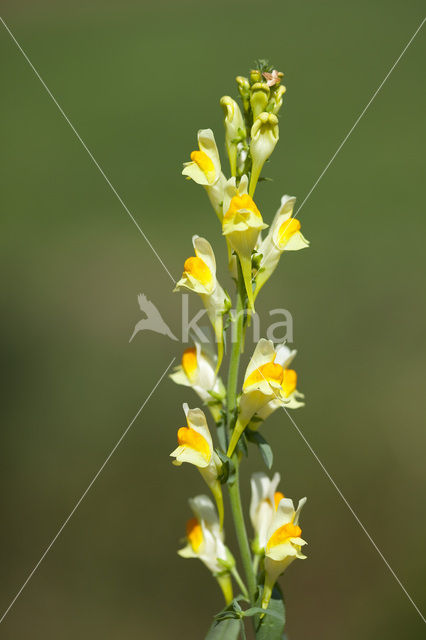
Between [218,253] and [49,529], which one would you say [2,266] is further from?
[49,529]

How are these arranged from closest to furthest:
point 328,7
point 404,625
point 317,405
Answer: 1. point 404,625
2. point 317,405
3. point 328,7

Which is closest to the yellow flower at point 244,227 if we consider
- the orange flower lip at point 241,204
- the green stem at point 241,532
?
the orange flower lip at point 241,204

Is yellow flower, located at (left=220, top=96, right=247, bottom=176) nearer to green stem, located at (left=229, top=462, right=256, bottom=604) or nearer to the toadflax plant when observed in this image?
the toadflax plant

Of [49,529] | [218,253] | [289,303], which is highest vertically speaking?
[218,253]

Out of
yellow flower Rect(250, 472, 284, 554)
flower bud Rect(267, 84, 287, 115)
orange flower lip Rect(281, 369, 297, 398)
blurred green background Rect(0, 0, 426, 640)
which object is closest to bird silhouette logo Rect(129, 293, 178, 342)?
blurred green background Rect(0, 0, 426, 640)

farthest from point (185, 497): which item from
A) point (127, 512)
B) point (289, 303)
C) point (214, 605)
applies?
point (289, 303)

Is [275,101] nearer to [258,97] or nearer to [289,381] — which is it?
[258,97]

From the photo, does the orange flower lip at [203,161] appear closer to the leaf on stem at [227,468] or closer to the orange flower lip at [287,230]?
the orange flower lip at [287,230]
